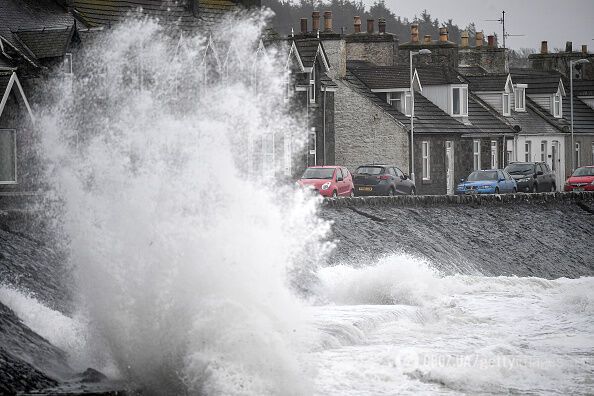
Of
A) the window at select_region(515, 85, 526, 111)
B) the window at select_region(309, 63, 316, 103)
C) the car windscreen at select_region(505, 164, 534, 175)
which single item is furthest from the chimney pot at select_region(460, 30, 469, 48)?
the window at select_region(309, 63, 316, 103)

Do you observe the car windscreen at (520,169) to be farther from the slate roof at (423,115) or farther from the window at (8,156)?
the window at (8,156)

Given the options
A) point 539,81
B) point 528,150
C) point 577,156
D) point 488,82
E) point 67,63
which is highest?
point 539,81

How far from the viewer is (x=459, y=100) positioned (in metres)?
65.3

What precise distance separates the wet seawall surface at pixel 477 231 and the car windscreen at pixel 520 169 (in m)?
6.04

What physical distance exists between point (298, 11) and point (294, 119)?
274 feet

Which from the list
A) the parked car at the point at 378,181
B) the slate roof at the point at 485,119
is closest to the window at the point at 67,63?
the parked car at the point at 378,181

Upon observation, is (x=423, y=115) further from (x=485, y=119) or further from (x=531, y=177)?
(x=485, y=119)

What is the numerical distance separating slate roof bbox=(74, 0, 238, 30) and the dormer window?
2900cm

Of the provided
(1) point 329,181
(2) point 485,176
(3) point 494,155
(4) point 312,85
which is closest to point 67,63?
(1) point 329,181

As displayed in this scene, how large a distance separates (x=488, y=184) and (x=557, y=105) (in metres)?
25.5

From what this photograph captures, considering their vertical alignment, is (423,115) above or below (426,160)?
above

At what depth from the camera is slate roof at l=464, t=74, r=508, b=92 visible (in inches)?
2776

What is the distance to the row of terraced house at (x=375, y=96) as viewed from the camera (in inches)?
1623

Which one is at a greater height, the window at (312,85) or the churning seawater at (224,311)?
the window at (312,85)
